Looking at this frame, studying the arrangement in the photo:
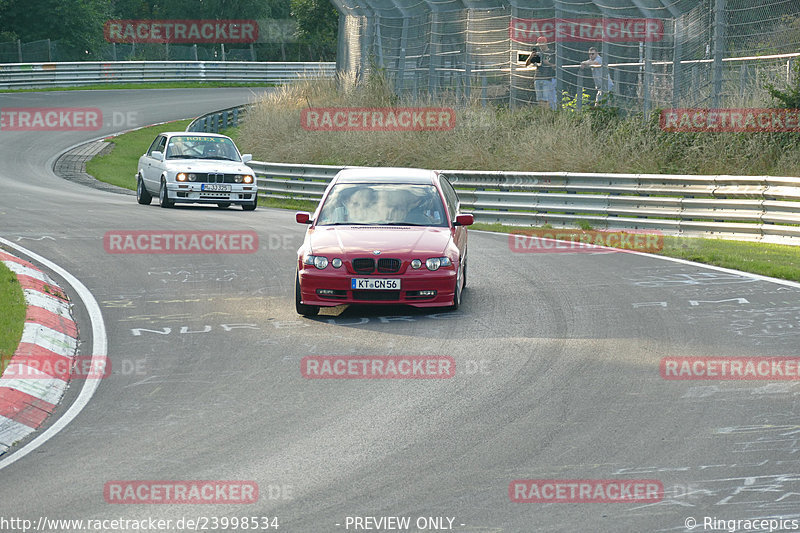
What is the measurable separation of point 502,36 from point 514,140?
4171mm

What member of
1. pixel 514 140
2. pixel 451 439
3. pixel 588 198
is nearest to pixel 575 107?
pixel 514 140

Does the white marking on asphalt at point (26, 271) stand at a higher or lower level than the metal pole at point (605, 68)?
lower

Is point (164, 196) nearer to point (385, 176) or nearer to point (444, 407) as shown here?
point (385, 176)

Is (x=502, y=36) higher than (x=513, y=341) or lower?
higher

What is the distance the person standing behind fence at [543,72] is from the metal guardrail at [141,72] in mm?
21686

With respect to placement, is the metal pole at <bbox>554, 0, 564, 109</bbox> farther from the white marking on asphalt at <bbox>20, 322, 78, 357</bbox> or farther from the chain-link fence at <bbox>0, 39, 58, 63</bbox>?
the chain-link fence at <bbox>0, 39, 58, 63</bbox>

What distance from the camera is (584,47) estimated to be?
27203 millimetres

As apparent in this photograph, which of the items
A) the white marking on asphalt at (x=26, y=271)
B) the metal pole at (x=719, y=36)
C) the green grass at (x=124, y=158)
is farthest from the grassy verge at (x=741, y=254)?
the green grass at (x=124, y=158)

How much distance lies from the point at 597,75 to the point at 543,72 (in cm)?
156

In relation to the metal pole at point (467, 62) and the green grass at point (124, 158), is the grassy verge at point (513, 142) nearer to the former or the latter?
the metal pole at point (467, 62)

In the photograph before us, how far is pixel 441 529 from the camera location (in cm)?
563

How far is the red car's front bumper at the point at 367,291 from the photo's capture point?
1155cm

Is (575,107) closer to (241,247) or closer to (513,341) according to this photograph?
(241,247)

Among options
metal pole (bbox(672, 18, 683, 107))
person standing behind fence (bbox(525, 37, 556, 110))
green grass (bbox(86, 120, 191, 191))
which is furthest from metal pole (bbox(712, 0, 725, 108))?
green grass (bbox(86, 120, 191, 191))
